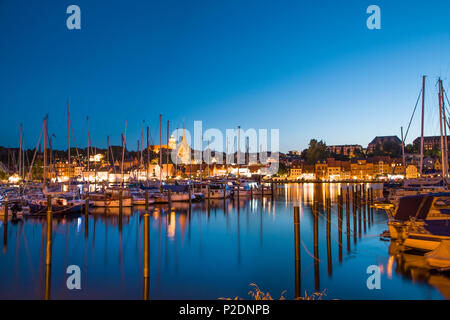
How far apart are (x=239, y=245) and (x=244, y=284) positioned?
7929 millimetres

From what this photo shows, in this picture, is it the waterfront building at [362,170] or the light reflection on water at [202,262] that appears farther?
the waterfront building at [362,170]

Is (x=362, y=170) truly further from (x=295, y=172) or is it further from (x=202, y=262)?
(x=202, y=262)

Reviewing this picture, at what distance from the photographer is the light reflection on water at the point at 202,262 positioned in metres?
13.2

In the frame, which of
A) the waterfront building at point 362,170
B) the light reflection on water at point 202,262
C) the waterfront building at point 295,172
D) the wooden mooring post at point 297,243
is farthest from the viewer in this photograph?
the waterfront building at point 295,172

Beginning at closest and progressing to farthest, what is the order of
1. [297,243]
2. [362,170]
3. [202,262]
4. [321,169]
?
1. [297,243]
2. [202,262]
3. [321,169]
4. [362,170]

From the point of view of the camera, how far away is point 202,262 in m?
18.0

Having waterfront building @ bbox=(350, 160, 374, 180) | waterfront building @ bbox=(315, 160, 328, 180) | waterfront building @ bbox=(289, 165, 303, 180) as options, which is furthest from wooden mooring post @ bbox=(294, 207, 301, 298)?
waterfront building @ bbox=(350, 160, 374, 180)

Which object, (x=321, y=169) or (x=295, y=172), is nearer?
(x=321, y=169)

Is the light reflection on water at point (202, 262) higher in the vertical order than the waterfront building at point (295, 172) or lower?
lower

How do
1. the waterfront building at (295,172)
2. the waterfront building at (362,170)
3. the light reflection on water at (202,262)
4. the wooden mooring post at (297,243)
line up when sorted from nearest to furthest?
the wooden mooring post at (297,243) < the light reflection on water at (202,262) < the waterfront building at (362,170) < the waterfront building at (295,172)

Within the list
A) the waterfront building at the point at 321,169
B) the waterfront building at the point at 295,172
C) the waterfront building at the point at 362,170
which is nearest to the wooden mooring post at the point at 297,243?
the waterfront building at the point at 321,169

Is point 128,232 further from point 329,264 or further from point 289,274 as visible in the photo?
point 329,264

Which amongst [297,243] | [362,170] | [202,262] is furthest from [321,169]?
[297,243]

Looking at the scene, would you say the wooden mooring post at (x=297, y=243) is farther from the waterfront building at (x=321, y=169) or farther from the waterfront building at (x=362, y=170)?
the waterfront building at (x=362, y=170)
